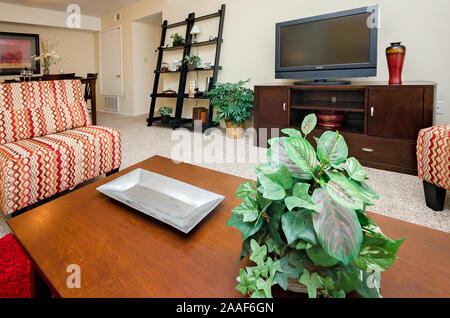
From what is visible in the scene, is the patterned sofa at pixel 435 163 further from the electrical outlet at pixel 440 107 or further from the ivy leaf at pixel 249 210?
the ivy leaf at pixel 249 210

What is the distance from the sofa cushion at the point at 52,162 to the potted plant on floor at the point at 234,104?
1.80 m

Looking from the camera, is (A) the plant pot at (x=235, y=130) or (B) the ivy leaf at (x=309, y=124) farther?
(A) the plant pot at (x=235, y=130)

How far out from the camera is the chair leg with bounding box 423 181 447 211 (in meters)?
1.68

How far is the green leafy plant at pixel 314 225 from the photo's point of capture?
452 mm

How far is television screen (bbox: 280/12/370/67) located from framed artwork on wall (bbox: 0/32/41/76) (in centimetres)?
576

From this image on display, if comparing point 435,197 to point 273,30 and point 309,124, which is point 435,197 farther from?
point 273,30

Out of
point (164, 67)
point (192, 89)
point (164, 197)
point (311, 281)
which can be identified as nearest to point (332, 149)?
point (311, 281)

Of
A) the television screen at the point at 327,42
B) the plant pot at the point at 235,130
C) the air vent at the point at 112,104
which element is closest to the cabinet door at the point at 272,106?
the television screen at the point at 327,42

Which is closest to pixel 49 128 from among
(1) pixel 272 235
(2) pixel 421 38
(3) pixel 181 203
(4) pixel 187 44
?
(3) pixel 181 203

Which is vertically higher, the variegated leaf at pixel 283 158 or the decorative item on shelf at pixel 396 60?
the decorative item on shelf at pixel 396 60

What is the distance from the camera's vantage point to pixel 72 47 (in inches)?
264

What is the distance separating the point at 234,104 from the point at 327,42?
137cm

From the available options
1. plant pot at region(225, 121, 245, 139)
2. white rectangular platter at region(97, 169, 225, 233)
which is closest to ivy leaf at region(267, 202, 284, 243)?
white rectangular platter at region(97, 169, 225, 233)
